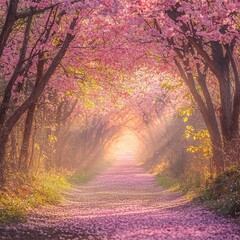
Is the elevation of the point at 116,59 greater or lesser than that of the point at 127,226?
greater

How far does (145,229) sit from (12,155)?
9.45 metres

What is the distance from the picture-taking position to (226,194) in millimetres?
13070

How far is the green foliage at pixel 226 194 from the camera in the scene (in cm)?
1152

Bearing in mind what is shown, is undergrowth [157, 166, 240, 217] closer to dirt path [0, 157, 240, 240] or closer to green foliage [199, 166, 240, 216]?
green foliage [199, 166, 240, 216]

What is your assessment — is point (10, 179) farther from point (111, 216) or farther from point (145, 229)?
point (145, 229)

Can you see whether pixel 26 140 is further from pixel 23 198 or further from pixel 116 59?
pixel 116 59

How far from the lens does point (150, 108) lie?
181 feet

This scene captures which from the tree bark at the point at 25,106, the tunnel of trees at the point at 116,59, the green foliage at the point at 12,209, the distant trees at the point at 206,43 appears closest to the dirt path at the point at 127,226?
the green foliage at the point at 12,209

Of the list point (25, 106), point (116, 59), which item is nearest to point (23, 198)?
point (25, 106)

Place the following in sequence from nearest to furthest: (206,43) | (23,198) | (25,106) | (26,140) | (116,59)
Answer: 1. (25,106)
2. (23,198)
3. (206,43)
4. (26,140)
5. (116,59)

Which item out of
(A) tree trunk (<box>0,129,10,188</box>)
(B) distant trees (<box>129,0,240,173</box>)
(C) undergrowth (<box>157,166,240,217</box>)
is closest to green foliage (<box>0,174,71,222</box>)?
(A) tree trunk (<box>0,129,10,188</box>)

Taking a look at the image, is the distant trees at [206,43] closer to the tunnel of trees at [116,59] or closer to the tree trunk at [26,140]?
the tunnel of trees at [116,59]

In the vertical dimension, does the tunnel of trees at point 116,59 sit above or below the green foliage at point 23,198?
above

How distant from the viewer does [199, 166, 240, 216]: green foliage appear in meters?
11.5
